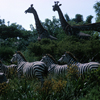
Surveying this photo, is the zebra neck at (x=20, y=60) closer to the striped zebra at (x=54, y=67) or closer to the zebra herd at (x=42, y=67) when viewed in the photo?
the zebra herd at (x=42, y=67)

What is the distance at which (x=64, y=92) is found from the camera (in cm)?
580

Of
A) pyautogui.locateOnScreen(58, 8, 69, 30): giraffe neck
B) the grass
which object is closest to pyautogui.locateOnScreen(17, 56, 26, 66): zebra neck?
the grass

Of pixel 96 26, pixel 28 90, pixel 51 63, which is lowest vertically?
pixel 28 90

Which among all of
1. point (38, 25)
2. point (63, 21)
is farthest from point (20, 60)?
point (63, 21)

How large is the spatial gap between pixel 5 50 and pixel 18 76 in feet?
30.3

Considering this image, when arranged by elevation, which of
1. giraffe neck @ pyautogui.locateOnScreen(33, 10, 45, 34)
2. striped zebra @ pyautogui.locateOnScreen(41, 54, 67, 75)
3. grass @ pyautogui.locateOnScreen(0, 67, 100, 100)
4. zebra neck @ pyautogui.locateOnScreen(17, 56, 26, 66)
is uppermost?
giraffe neck @ pyautogui.locateOnScreen(33, 10, 45, 34)

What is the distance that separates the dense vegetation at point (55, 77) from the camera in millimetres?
5645

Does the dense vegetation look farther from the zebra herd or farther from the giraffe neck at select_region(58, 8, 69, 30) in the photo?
the giraffe neck at select_region(58, 8, 69, 30)

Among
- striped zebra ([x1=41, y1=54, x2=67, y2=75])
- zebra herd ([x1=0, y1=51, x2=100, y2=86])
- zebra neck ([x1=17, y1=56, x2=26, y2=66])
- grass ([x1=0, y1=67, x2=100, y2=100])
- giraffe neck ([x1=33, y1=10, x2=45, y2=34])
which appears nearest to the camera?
grass ([x1=0, y1=67, x2=100, y2=100])

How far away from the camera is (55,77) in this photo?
25.8ft

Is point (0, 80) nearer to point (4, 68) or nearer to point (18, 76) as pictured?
point (18, 76)

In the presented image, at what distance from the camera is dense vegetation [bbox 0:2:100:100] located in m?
5.64

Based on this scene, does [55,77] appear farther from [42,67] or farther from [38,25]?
[38,25]

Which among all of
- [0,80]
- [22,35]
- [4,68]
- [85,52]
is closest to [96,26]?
[85,52]
